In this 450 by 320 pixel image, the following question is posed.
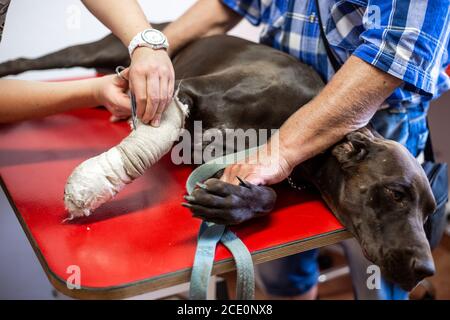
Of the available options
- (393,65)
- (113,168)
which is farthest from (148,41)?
(393,65)

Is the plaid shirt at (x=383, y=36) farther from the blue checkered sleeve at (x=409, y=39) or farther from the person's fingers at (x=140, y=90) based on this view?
the person's fingers at (x=140, y=90)

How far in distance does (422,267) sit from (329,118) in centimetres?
33

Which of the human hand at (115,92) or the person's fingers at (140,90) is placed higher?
the person's fingers at (140,90)

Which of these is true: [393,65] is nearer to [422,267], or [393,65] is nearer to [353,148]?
[353,148]

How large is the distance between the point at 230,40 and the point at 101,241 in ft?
2.59

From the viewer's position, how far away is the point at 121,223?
3.11 feet

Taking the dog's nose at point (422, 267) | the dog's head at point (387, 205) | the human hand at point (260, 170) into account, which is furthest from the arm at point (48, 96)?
the dog's nose at point (422, 267)

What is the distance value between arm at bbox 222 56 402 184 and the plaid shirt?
0.03 m

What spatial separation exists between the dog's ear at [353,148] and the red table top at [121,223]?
0.11 metres

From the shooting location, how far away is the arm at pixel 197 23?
1.54 meters

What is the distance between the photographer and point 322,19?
1.19 meters

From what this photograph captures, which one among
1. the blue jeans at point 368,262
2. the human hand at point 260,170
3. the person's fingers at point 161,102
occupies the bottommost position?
the blue jeans at point 368,262

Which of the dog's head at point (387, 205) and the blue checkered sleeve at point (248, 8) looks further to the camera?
the blue checkered sleeve at point (248, 8)
